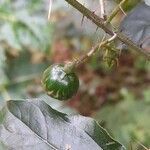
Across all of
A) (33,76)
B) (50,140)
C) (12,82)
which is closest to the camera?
(50,140)

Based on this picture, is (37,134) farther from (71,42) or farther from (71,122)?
(71,42)

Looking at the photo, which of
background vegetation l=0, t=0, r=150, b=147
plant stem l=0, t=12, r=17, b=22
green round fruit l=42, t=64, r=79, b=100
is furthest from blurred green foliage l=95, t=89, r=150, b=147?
green round fruit l=42, t=64, r=79, b=100

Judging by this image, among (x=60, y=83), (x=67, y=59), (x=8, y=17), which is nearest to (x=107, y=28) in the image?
(x=60, y=83)

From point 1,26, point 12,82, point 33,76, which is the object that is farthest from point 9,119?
point 33,76

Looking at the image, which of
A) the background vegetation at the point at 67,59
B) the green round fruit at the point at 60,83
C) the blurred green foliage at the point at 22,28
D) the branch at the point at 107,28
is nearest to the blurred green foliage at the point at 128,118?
the background vegetation at the point at 67,59

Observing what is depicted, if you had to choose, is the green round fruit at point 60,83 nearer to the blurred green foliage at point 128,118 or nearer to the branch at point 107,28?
the branch at point 107,28

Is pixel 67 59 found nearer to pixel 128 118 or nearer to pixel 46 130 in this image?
pixel 128 118

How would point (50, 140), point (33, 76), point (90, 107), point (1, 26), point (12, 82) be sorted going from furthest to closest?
point (90, 107) < point (33, 76) < point (12, 82) < point (1, 26) < point (50, 140)
